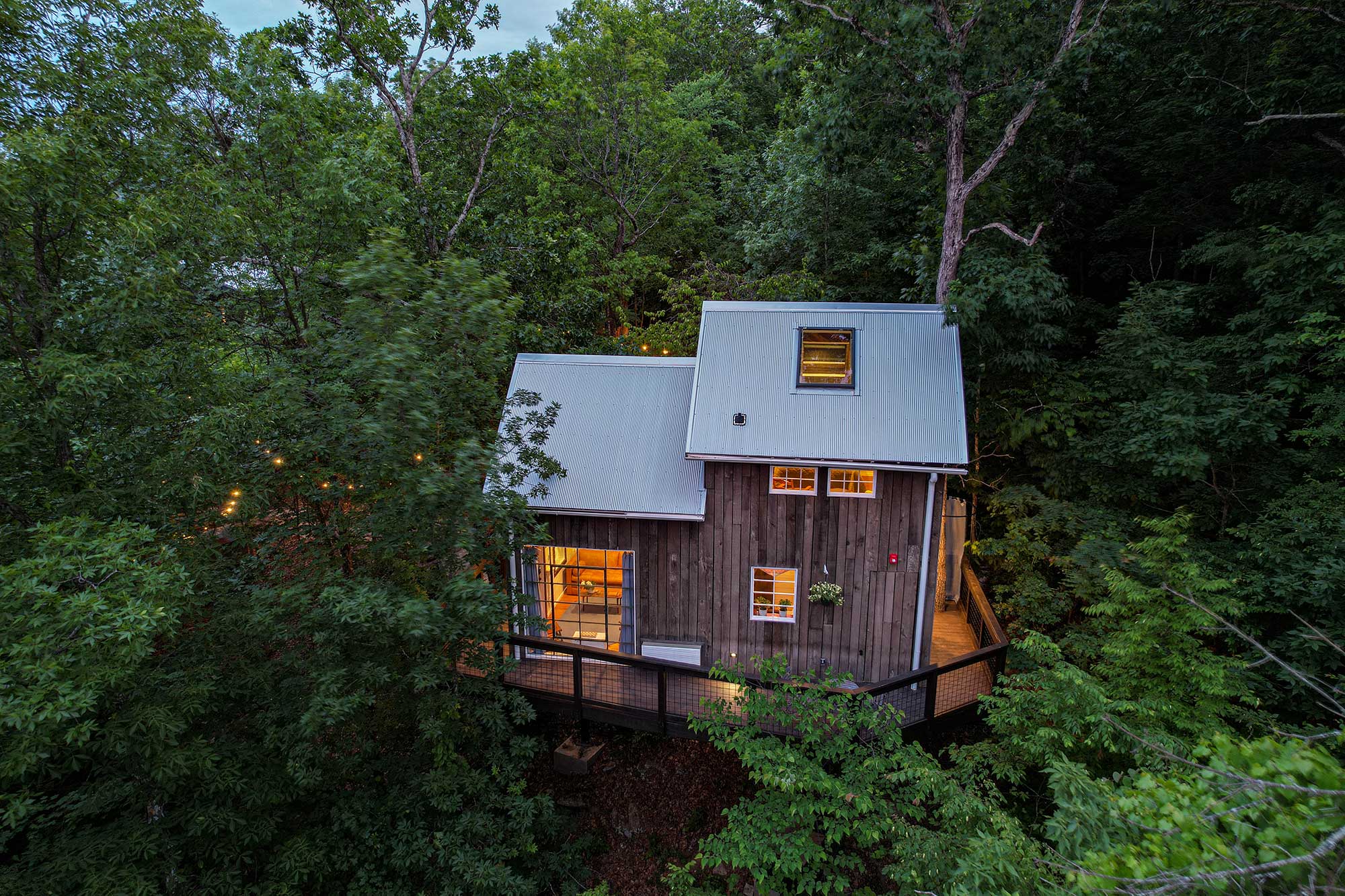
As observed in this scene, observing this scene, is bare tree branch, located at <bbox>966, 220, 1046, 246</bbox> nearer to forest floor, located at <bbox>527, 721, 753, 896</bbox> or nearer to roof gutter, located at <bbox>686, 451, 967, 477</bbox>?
roof gutter, located at <bbox>686, 451, 967, 477</bbox>

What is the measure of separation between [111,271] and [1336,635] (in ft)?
42.1

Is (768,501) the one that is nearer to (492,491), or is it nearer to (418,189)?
(492,491)

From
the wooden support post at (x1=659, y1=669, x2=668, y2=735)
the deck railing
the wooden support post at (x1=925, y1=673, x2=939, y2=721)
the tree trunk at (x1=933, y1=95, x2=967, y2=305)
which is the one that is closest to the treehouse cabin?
the deck railing

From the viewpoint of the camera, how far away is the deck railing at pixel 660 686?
7.45 m

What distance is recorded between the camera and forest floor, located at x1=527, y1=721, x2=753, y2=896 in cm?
754

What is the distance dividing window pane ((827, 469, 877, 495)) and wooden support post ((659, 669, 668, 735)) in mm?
3515

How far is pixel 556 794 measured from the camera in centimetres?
823

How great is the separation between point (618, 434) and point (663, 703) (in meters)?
4.04

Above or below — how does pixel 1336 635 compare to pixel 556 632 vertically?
above

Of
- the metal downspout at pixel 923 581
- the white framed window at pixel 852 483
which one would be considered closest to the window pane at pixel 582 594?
the white framed window at pixel 852 483

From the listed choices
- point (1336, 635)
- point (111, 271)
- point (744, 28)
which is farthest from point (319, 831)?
point (744, 28)

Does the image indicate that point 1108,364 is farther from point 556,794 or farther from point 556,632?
point 556,794

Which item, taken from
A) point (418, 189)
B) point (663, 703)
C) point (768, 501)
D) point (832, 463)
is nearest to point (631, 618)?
point (663, 703)

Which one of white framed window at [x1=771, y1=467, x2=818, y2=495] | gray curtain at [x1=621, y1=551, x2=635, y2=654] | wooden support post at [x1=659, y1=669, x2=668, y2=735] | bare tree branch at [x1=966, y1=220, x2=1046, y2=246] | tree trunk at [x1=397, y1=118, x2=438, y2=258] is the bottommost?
wooden support post at [x1=659, y1=669, x2=668, y2=735]
